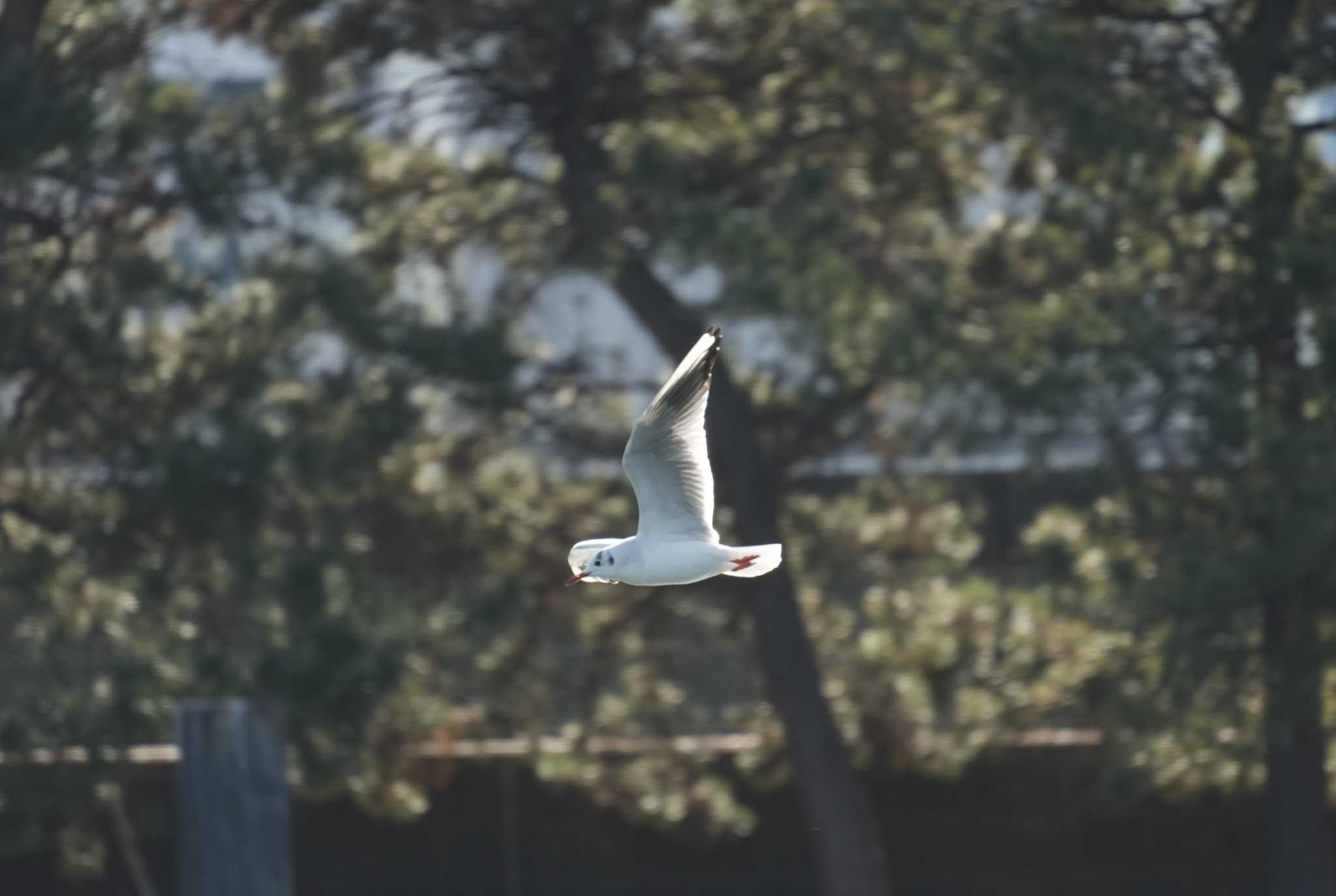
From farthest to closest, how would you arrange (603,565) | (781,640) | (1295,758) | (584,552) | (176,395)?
1. (781,640)
2. (1295,758)
3. (176,395)
4. (584,552)
5. (603,565)

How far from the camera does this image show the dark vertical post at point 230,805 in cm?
600

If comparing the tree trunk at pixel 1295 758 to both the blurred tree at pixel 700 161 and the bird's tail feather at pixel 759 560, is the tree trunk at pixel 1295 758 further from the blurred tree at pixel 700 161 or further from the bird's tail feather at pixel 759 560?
the bird's tail feather at pixel 759 560

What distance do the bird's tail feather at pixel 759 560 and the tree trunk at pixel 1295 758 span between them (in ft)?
8.11

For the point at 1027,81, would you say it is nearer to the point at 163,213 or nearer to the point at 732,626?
the point at 732,626

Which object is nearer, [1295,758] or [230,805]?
[230,805]

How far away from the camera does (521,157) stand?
8.11m

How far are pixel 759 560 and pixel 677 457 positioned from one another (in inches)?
12.9

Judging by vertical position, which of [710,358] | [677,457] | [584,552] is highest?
[710,358]

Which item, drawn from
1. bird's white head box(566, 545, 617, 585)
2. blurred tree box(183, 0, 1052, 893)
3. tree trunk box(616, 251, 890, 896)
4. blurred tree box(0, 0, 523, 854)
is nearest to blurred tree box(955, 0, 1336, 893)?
blurred tree box(183, 0, 1052, 893)

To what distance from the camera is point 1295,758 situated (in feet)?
24.2

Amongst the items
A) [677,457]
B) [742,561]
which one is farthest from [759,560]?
[677,457]

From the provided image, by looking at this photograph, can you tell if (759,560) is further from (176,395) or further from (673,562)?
(176,395)

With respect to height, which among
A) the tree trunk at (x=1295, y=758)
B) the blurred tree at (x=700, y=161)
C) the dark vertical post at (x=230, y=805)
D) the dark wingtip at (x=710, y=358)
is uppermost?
the dark wingtip at (x=710, y=358)

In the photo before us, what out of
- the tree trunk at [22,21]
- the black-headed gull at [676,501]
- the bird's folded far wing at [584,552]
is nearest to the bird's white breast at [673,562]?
the black-headed gull at [676,501]
